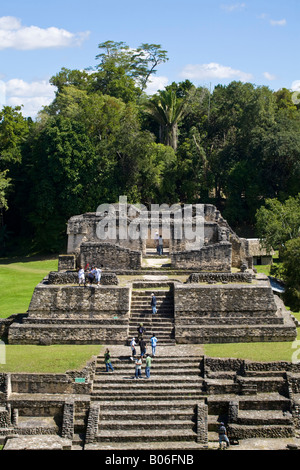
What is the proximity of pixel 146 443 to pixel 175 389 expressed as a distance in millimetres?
2199

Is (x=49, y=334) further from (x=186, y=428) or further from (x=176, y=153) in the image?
(x=176, y=153)

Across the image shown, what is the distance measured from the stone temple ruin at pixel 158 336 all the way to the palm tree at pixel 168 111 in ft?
72.3

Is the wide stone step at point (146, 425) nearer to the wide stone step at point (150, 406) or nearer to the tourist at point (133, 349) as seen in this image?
the wide stone step at point (150, 406)

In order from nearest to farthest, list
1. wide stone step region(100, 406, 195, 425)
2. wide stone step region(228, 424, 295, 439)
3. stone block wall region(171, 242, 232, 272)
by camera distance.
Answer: wide stone step region(228, 424, 295, 439) → wide stone step region(100, 406, 195, 425) → stone block wall region(171, 242, 232, 272)

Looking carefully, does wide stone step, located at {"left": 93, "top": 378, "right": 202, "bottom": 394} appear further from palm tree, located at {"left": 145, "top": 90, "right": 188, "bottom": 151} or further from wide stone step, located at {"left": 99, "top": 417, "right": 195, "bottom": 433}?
palm tree, located at {"left": 145, "top": 90, "right": 188, "bottom": 151}

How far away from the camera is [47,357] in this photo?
22125 mm

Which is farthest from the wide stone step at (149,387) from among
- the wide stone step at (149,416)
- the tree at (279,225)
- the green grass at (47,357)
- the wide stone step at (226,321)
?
the tree at (279,225)

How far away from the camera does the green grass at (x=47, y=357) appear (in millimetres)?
21328

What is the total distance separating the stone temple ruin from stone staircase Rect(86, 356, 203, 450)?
0.10 feet

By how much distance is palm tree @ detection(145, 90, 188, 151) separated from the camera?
5209 centimetres

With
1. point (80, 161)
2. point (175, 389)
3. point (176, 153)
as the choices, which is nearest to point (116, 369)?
point (175, 389)

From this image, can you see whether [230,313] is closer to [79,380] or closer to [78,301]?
[78,301]

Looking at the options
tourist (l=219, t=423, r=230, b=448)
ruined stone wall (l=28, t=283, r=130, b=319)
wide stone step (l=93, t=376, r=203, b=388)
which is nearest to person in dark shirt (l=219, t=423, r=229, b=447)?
tourist (l=219, t=423, r=230, b=448)

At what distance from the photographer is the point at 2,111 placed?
52.2 m
